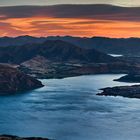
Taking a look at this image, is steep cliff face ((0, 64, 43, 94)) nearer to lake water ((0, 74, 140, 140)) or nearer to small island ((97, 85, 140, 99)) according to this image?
lake water ((0, 74, 140, 140))

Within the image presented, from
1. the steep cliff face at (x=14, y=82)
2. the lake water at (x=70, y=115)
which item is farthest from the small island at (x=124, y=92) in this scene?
the steep cliff face at (x=14, y=82)

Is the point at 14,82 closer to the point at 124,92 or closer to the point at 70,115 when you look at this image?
the point at 124,92

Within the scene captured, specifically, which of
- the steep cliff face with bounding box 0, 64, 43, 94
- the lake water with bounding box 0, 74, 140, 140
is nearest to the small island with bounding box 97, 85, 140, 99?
the lake water with bounding box 0, 74, 140, 140

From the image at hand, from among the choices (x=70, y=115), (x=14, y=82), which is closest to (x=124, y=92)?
(x=14, y=82)

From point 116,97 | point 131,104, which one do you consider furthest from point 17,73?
point 131,104

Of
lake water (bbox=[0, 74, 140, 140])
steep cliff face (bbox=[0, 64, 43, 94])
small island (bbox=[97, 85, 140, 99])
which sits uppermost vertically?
steep cliff face (bbox=[0, 64, 43, 94])

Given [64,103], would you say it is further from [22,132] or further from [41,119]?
[22,132]
